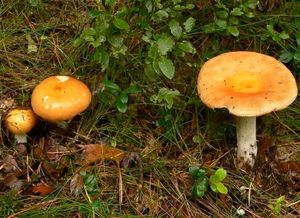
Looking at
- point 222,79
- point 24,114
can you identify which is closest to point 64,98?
point 24,114

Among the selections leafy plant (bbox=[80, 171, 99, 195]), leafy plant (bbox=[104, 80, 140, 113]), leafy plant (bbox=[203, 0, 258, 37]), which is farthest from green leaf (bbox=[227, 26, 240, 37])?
leafy plant (bbox=[80, 171, 99, 195])

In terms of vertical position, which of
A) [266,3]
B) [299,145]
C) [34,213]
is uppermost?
[266,3]

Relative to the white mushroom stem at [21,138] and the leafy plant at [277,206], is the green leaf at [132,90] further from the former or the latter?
the leafy plant at [277,206]

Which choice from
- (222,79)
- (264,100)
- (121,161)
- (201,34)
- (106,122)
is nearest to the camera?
(264,100)

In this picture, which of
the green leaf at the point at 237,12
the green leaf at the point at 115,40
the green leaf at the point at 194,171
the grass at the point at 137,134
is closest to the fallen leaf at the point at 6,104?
the grass at the point at 137,134

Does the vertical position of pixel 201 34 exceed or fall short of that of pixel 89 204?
it exceeds it

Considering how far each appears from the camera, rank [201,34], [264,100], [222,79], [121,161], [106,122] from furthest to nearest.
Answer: [201,34]
[106,122]
[121,161]
[222,79]
[264,100]

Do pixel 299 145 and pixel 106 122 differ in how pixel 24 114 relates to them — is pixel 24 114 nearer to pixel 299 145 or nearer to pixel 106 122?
pixel 106 122
